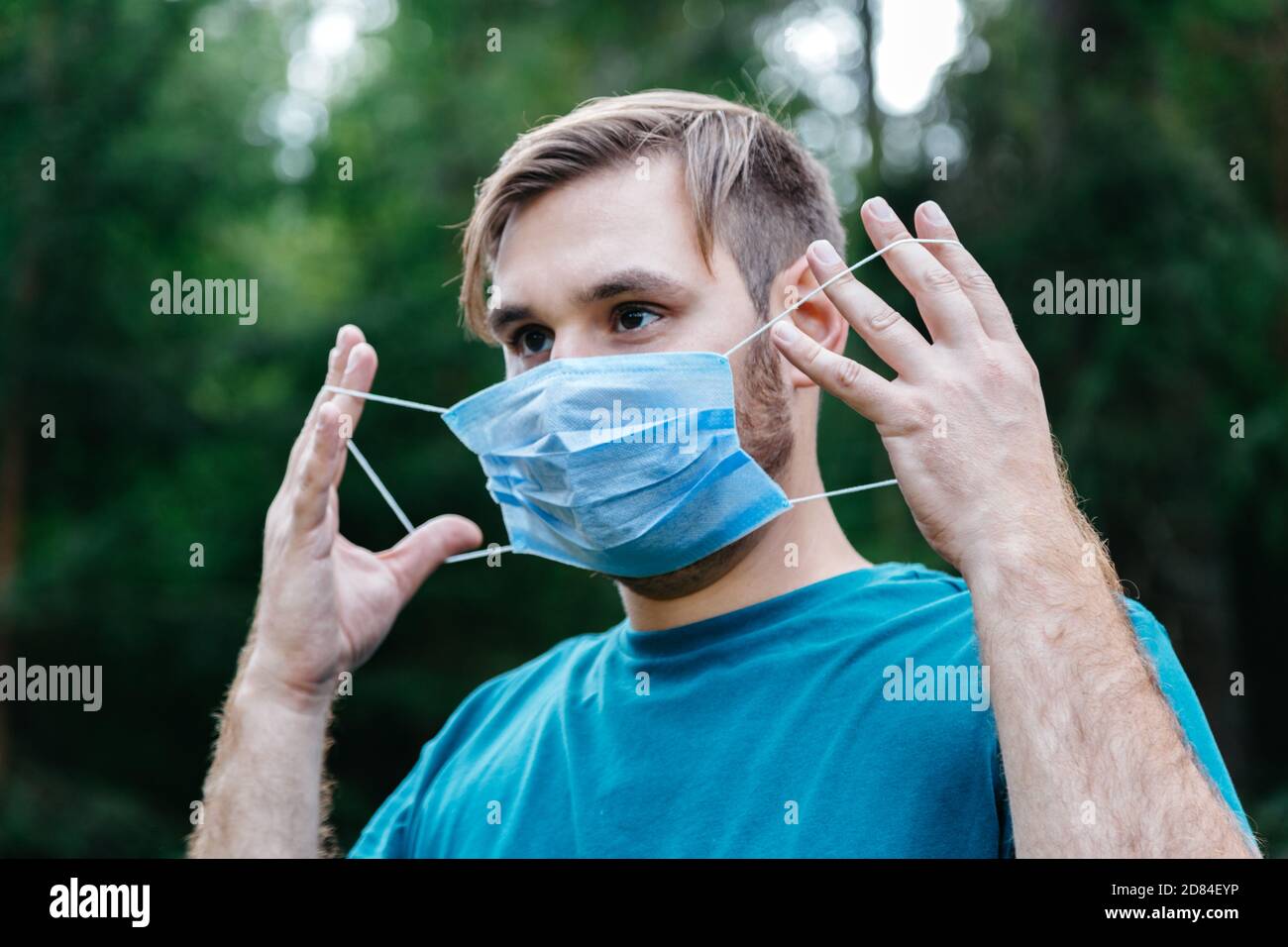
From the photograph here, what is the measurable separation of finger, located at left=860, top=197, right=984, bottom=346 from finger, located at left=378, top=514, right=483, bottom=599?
153 centimetres

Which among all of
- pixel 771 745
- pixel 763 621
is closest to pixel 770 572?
pixel 763 621

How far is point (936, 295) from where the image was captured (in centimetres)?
197

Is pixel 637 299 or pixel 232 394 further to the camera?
pixel 232 394

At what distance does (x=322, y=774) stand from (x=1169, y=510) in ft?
21.4

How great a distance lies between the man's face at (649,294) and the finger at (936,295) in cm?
59

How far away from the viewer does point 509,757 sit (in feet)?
8.66

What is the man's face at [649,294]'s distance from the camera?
255cm

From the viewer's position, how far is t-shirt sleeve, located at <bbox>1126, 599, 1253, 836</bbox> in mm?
1875

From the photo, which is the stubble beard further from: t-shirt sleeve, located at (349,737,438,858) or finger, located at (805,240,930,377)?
t-shirt sleeve, located at (349,737,438,858)

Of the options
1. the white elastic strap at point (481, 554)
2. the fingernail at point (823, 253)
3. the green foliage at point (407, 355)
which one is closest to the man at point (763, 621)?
the fingernail at point (823, 253)

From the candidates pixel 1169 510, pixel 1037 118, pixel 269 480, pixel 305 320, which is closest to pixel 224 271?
pixel 305 320

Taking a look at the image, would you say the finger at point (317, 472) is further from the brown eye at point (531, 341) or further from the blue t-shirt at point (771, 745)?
the blue t-shirt at point (771, 745)

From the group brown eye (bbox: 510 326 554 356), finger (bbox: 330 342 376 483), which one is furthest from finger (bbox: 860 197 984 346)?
finger (bbox: 330 342 376 483)

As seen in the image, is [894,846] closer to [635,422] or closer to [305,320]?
[635,422]
